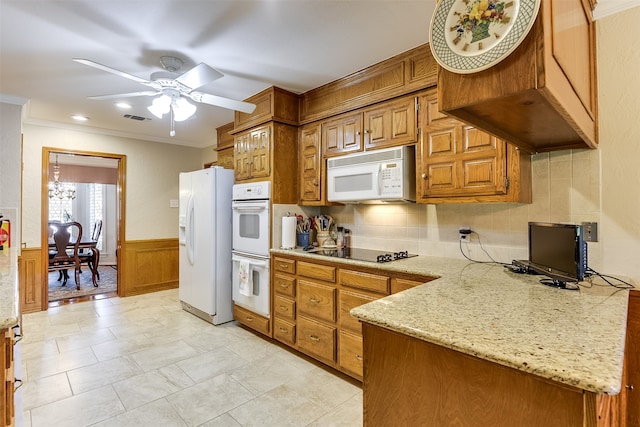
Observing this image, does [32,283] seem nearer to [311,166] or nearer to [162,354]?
[162,354]

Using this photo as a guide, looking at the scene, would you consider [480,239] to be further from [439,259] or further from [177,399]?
[177,399]

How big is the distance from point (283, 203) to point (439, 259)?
1529 millimetres

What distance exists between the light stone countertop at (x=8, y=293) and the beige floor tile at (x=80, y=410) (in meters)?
0.92

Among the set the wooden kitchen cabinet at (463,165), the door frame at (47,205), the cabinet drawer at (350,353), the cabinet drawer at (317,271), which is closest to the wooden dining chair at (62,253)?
the door frame at (47,205)

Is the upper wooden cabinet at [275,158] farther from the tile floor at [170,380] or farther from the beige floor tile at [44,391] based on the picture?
the beige floor tile at [44,391]

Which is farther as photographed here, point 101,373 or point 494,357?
point 101,373

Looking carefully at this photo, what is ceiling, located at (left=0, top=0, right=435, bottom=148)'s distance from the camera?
1.90m

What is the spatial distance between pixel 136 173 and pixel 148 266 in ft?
4.78

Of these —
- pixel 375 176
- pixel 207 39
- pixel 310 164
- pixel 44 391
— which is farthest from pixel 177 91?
pixel 44 391

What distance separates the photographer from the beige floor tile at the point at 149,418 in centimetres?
193

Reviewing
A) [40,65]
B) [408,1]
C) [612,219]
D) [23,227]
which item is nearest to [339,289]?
[612,219]

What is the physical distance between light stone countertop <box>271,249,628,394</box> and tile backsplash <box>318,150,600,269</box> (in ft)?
1.93

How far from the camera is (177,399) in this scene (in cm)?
219

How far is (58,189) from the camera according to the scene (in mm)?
6852
